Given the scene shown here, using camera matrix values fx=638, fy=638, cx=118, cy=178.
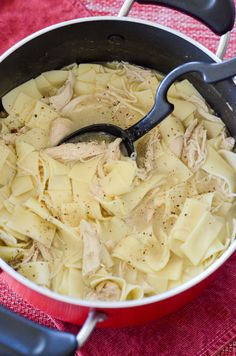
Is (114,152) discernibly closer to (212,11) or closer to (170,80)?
(170,80)

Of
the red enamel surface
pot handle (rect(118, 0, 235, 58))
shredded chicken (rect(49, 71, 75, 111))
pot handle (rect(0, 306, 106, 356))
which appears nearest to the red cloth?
the red enamel surface

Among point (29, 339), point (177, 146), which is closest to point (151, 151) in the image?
point (177, 146)

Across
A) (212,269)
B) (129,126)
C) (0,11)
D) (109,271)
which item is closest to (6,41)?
(0,11)

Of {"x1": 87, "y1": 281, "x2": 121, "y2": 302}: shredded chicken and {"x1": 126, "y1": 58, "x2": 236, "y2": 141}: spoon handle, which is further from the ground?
{"x1": 126, "y1": 58, "x2": 236, "y2": 141}: spoon handle

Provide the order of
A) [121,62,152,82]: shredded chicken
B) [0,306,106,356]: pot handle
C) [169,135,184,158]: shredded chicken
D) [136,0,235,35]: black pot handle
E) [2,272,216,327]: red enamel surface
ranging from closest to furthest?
[0,306,106,356]: pot handle
[2,272,216,327]: red enamel surface
[136,0,235,35]: black pot handle
[169,135,184,158]: shredded chicken
[121,62,152,82]: shredded chicken

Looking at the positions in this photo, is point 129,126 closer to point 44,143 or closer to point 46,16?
point 44,143

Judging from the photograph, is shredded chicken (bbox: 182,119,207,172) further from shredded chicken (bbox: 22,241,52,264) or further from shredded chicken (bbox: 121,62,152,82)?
shredded chicken (bbox: 22,241,52,264)
